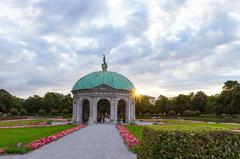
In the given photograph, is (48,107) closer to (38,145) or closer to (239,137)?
(38,145)

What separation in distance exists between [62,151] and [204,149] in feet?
29.8

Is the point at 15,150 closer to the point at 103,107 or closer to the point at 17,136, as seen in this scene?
the point at 17,136

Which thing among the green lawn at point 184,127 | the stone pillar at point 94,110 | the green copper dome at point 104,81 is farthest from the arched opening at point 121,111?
the green lawn at point 184,127

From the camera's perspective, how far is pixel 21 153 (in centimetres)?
1453

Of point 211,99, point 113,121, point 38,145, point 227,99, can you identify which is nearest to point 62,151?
point 38,145

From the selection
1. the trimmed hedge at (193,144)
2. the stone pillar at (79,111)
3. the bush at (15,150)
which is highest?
the stone pillar at (79,111)

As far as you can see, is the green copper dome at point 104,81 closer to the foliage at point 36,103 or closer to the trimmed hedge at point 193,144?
the foliage at point 36,103

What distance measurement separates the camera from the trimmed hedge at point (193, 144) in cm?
793

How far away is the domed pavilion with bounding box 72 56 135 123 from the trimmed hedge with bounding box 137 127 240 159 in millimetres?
43314

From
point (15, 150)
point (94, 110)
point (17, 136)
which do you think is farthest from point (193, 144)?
point (94, 110)

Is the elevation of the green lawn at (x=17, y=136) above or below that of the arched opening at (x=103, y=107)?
below

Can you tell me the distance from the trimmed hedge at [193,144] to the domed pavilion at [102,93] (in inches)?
1705

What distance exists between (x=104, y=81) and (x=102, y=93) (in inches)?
81.4

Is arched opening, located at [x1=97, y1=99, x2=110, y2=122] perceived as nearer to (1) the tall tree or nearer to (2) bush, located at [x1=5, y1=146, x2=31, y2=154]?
(1) the tall tree
